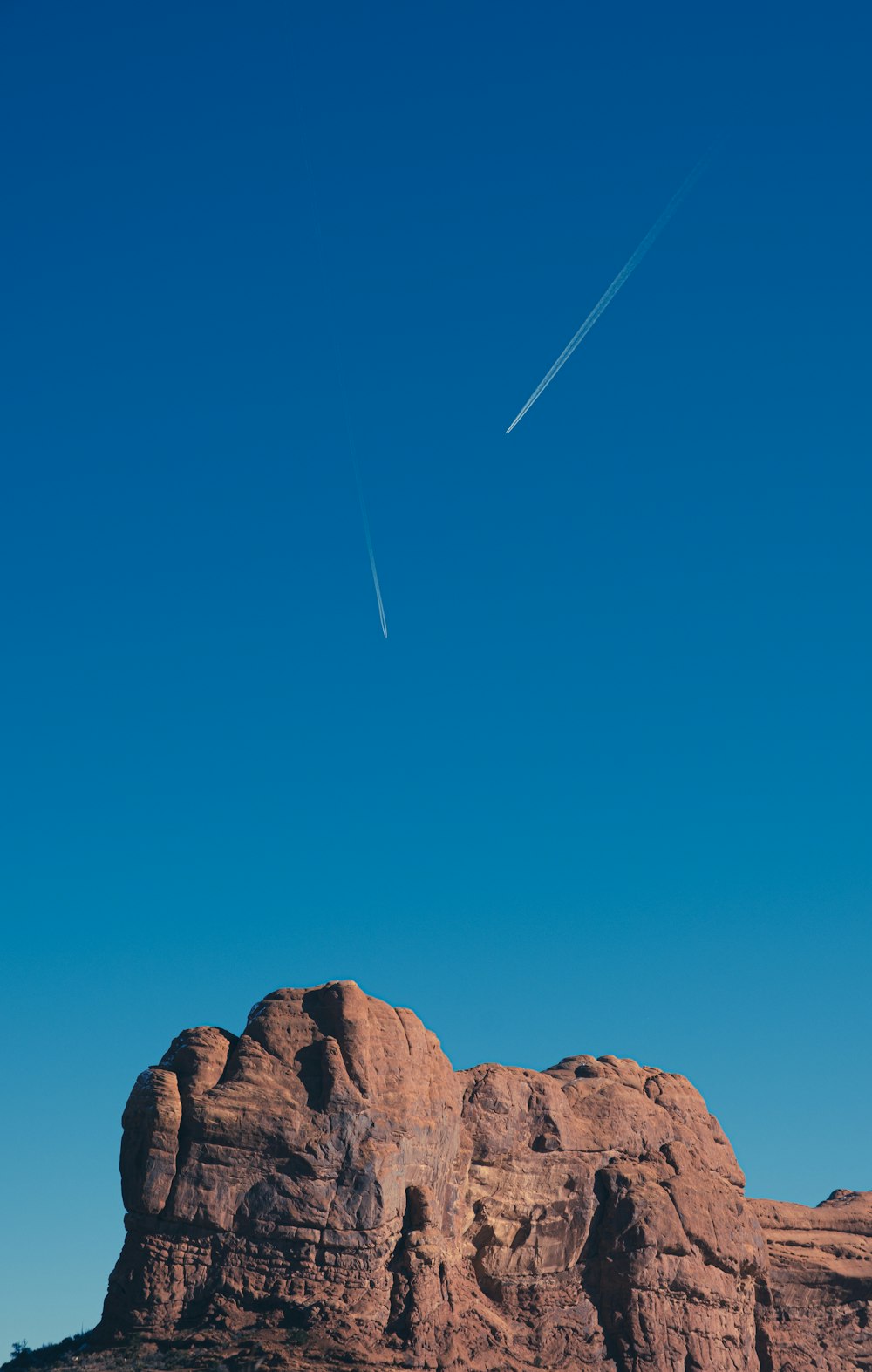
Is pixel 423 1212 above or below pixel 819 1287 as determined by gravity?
above

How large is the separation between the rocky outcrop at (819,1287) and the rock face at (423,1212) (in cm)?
22

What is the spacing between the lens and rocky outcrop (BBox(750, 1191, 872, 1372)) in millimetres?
92988

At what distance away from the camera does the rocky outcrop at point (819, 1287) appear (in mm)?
92988

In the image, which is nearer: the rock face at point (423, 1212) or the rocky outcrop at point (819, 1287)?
the rock face at point (423, 1212)

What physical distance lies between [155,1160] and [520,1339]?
755 inches

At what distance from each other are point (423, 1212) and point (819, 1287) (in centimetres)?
2912

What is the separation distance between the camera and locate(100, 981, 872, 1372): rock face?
75.6 metres

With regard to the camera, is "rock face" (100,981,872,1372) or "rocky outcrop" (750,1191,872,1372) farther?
"rocky outcrop" (750,1191,872,1372)

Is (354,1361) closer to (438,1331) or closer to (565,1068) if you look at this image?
(438,1331)

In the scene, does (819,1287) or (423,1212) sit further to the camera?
(819,1287)

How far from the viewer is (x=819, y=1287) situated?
95.6m

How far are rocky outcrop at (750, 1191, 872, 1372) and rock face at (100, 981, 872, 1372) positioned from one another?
0.22 meters

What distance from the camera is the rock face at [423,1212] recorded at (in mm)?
75625

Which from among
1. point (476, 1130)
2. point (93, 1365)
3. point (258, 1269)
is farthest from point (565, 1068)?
point (93, 1365)
